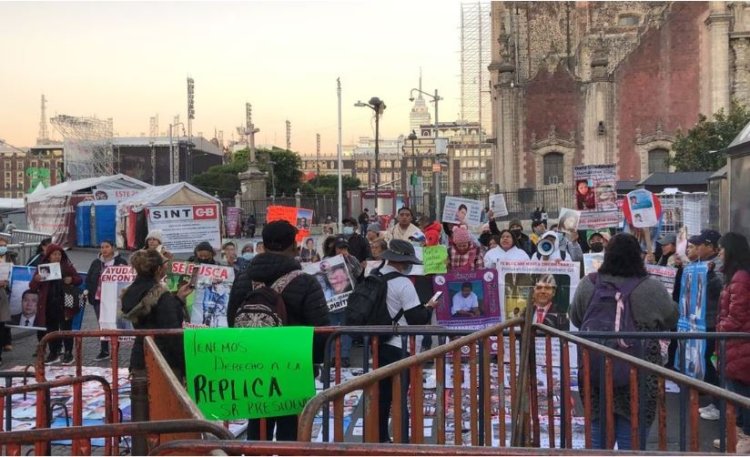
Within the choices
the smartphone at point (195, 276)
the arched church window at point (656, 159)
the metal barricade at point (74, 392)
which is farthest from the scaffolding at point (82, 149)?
the metal barricade at point (74, 392)

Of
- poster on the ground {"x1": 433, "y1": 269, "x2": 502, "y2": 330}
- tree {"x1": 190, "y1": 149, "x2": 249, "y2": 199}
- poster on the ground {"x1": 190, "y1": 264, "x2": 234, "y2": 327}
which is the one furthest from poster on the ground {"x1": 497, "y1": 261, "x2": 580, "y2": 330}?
tree {"x1": 190, "y1": 149, "x2": 249, "y2": 199}

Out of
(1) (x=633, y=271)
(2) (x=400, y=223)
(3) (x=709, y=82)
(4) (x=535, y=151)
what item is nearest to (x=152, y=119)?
(4) (x=535, y=151)

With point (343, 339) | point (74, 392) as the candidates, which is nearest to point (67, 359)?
point (343, 339)

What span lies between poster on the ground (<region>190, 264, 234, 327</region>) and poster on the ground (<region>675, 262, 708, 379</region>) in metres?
5.08

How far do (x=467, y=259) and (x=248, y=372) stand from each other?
249 inches

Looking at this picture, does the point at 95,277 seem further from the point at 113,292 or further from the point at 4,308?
the point at 4,308

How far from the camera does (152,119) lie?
399 feet

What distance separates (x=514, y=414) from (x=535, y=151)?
46.1m

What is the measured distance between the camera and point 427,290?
11.0m

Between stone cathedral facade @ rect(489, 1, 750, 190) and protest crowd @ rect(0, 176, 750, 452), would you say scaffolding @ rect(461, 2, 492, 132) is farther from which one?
protest crowd @ rect(0, 176, 750, 452)

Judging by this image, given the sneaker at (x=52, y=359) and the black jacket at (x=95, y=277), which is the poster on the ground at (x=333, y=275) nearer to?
the black jacket at (x=95, y=277)

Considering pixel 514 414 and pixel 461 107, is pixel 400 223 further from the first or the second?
pixel 461 107

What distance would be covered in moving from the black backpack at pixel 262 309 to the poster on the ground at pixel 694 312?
443cm

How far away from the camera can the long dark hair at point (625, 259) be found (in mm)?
5449
